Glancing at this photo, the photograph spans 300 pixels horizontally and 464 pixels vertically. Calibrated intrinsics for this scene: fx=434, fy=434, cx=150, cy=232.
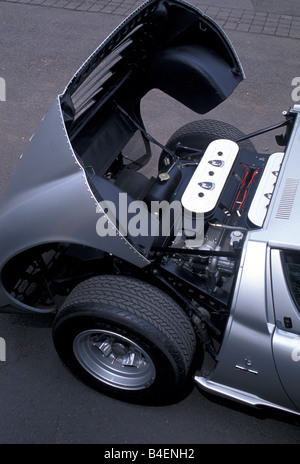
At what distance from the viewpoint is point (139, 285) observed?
109 inches

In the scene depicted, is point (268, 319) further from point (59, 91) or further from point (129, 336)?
point (59, 91)

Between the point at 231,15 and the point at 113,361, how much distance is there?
7349 millimetres

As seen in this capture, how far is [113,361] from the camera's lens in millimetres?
3184

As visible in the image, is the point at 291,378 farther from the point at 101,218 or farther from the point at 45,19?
the point at 45,19

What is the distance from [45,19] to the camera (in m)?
8.09

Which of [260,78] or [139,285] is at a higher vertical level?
[139,285]

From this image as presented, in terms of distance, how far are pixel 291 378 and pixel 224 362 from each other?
1.32 feet

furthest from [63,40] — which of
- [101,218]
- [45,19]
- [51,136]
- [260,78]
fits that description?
[101,218]

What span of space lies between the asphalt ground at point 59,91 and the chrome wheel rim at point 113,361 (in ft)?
0.68

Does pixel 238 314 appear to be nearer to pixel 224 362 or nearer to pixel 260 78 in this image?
pixel 224 362

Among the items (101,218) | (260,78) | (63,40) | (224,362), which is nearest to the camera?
(101,218)

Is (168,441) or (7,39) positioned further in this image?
(7,39)
